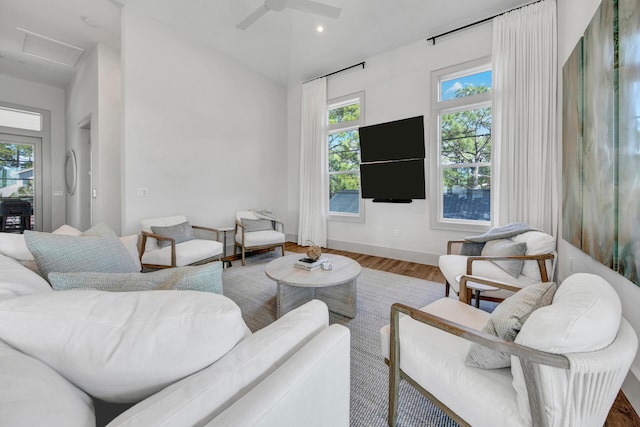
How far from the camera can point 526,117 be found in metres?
2.99

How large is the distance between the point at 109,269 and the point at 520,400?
197 centimetres

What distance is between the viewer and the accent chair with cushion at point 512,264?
6.55 ft

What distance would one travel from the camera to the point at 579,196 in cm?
A: 195

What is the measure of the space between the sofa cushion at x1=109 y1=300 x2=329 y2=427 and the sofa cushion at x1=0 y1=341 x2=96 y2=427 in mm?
90

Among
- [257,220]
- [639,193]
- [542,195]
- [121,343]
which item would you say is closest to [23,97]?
[257,220]

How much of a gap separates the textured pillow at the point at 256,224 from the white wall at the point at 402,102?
131 cm

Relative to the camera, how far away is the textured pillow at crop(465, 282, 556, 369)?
926 millimetres

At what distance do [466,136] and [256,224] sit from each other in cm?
341

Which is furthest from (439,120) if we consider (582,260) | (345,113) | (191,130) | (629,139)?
(191,130)

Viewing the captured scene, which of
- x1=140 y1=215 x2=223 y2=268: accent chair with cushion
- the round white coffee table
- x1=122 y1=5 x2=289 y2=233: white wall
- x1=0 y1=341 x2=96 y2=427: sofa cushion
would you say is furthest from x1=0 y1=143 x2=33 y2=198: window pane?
x1=0 y1=341 x2=96 y2=427: sofa cushion

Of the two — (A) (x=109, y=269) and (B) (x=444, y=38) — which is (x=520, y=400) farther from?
(B) (x=444, y=38)

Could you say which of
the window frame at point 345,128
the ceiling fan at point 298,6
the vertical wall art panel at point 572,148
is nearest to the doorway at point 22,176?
the ceiling fan at point 298,6

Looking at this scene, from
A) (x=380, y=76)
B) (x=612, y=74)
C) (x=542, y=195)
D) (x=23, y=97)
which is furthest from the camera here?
(x=23, y=97)

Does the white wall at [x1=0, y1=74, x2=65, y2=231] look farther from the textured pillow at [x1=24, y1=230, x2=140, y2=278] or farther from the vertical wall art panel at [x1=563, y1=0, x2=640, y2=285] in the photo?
the vertical wall art panel at [x1=563, y1=0, x2=640, y2=285]
